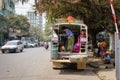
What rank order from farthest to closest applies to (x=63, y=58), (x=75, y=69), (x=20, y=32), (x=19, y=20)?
1. (x=20, y=32)
2. (x=19, y=20)
3. (x=75, y=69)
4. (x=63, y=58)

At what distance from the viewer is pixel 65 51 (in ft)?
65.6

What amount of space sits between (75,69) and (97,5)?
4.26m

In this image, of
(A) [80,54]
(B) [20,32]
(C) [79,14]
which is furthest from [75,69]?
(B) [20,32]

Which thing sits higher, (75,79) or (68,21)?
(68,21)

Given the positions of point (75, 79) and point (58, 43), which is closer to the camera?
point (75, 79)

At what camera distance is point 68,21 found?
→ 64.8 ft

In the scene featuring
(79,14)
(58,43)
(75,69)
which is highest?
(79,14)

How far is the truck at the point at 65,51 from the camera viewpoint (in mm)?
18688

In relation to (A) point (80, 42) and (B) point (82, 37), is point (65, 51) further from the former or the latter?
(B) point (82, 37)

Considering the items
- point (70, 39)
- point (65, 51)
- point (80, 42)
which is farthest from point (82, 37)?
point (65, 51)

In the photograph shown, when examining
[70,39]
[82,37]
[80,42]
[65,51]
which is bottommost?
[65,51]

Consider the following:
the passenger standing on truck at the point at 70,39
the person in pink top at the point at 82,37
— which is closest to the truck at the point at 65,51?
the person in pink top at the point at 82,37

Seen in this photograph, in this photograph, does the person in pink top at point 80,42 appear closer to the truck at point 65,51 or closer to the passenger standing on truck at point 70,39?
the truck at point 65,51

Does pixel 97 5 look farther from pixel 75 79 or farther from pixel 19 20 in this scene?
pixel 19 20
